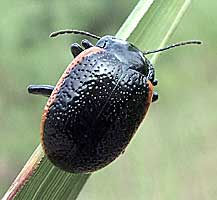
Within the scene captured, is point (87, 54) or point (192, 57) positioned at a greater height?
point (87, 54)

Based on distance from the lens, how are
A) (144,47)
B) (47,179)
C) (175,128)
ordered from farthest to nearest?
(175,128) < (144,47) < (47,179)

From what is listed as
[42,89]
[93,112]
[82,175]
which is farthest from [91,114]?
[42,89]

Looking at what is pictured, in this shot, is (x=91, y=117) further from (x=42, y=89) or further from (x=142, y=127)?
(x=142, y=127)

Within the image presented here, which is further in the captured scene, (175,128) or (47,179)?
(175,128)

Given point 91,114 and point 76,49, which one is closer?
point 91,114

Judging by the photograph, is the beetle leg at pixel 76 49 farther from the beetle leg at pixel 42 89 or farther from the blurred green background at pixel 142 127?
the blurred green background at pixel 142 127

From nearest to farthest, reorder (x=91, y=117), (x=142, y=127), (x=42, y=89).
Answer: (x=91, y=117) < (x=42, y=89) < (x=142, y=127)

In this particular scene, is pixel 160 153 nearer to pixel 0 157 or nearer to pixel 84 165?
pixel 0 157

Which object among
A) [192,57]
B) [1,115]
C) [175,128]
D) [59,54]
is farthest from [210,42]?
[1,115]
